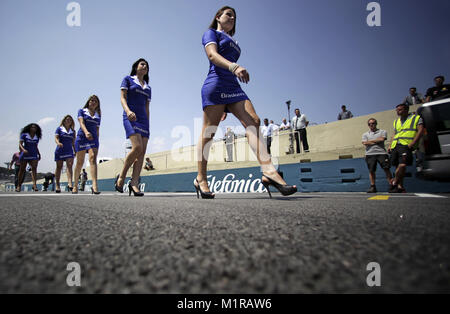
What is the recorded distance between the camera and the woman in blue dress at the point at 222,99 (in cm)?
243

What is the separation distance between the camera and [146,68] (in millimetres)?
4027

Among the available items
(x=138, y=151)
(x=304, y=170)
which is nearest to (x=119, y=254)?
(x=138, y=151)

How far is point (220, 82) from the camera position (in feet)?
8.28

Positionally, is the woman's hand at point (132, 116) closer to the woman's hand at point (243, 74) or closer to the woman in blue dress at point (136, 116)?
the woman in blue dress at point (136, 116)

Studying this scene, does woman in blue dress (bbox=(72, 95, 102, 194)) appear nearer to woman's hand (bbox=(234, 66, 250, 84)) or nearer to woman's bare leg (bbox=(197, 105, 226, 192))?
woman's bare leg (bbox=(197, 105, 226, 192))

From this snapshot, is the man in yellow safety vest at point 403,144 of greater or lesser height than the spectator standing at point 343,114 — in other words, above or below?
below

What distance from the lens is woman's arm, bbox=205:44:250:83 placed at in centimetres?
215

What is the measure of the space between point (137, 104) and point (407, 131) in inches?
205

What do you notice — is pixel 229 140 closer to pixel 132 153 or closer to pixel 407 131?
pixel 407 131

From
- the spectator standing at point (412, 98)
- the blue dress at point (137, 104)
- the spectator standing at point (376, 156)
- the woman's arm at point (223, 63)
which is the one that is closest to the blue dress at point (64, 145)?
the blue dress at point (137, 104)

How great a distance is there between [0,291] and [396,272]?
0.59 meters

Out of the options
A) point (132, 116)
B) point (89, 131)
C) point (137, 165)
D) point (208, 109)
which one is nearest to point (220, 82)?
point (208, 109)

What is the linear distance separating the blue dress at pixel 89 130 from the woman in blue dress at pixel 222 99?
3.55 metres

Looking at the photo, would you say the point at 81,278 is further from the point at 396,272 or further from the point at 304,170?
the point at 304,170
